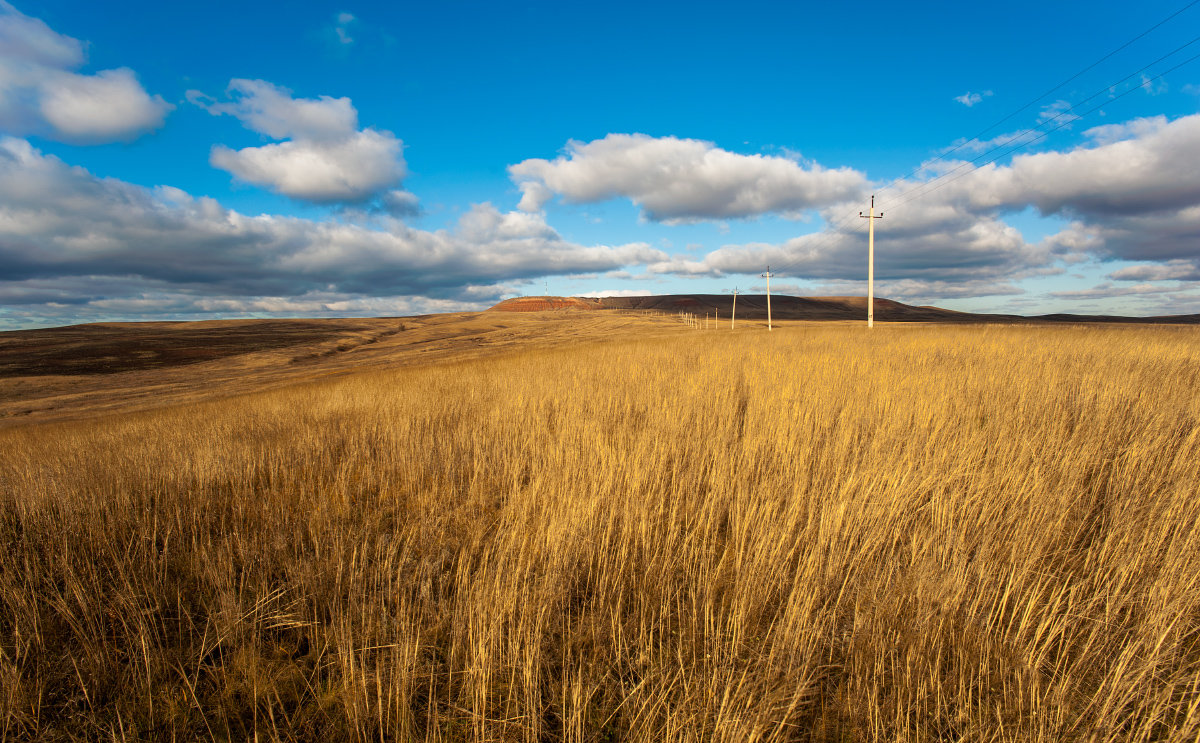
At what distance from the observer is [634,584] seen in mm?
3180

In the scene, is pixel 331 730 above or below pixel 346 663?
below

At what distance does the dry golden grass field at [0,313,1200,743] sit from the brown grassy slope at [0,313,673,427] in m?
21.7

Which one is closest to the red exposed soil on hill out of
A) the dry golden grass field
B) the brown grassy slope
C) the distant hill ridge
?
the distant hill ridge

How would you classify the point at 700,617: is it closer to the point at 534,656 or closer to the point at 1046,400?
the point at 534,656

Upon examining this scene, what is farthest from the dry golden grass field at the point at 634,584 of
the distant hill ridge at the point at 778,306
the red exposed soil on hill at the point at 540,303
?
the red exposed soil on hill at the point at 540,303

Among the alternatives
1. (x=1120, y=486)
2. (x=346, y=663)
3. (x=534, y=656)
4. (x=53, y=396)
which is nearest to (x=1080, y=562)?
(x=1120, y=486)

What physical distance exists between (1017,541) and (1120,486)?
1.83m

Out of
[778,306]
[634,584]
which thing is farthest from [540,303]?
[634,584]

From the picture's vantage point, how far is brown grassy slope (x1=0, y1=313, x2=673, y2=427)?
23.8m

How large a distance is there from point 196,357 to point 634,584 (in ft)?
176

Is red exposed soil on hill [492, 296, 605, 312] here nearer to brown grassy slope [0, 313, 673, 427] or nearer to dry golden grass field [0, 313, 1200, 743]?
brown grassy slope [0, 313, 673, 427]

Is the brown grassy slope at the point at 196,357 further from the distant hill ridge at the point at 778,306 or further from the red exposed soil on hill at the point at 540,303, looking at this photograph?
the red exposed soil on hill at the point at 540,303

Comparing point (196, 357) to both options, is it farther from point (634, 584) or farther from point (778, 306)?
point (778, 306)

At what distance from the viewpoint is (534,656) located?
7.83ft
